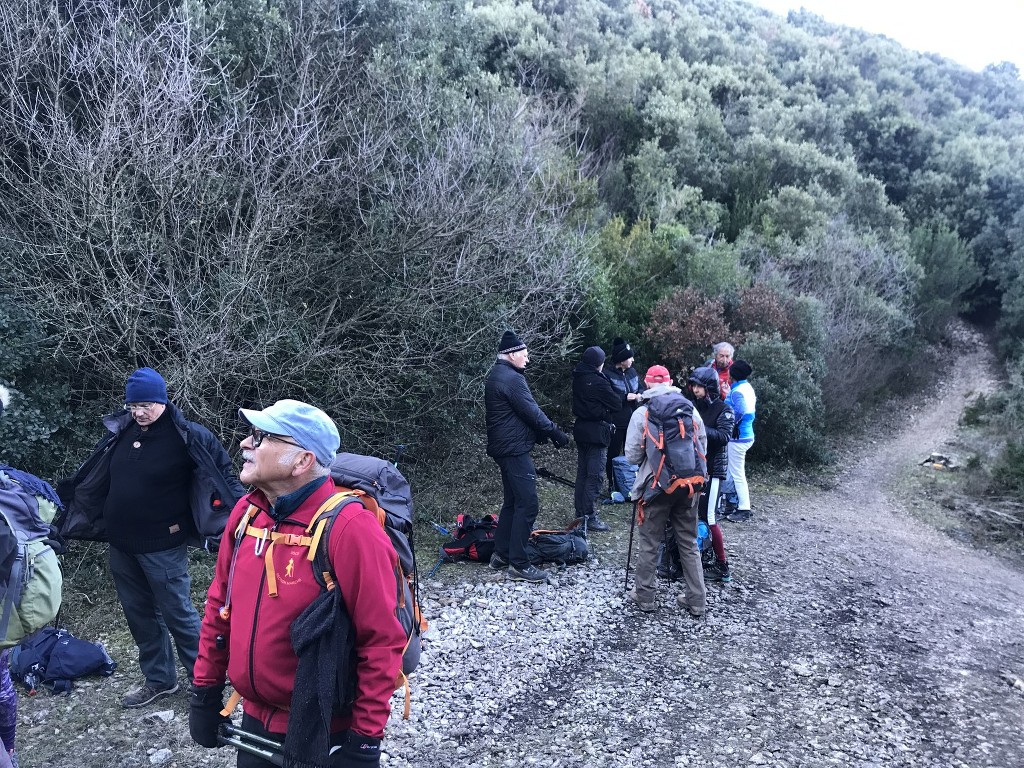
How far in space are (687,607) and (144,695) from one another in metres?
4.34

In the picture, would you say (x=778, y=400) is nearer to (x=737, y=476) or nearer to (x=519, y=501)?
(x=737, y=476)

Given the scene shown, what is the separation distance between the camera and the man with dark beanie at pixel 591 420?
26.0 ft

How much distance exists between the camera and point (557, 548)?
7.29 meters

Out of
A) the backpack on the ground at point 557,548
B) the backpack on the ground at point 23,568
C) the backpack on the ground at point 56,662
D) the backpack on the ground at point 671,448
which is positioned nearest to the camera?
the backpack on the ground at point 23,568

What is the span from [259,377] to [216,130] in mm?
2765

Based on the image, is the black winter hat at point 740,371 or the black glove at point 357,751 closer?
the black glove at point 357,751

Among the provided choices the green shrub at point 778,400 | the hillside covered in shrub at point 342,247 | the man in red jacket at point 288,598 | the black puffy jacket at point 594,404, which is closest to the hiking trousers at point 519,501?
the black puffy jacket at point 594,404

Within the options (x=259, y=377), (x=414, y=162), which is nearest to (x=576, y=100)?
(x=414, y=162)

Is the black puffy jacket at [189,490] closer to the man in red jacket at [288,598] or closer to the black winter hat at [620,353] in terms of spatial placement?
the man in red jacket at [288,598]

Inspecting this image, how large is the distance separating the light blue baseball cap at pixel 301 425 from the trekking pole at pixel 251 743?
986 millimetres

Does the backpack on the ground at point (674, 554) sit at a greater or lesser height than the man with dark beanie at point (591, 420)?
lesser

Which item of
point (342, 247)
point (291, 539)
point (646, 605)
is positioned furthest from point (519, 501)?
point (291, 539)

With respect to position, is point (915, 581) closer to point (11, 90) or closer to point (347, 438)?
point (347, 438)

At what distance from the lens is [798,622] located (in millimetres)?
6363
